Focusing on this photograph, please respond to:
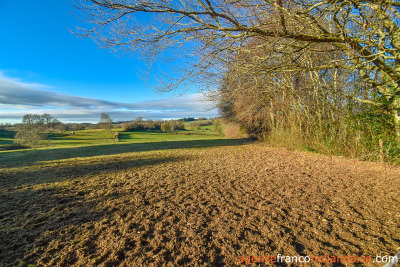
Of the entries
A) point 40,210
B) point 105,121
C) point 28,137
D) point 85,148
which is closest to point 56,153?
point 85,148

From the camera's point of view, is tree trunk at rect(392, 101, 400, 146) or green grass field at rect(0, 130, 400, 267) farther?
tree trunk at rect(392, 101, 400, 146)

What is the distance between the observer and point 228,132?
24594 millimetres

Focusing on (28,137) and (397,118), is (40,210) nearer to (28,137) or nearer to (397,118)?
(397,118)

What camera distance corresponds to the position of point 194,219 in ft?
8.71

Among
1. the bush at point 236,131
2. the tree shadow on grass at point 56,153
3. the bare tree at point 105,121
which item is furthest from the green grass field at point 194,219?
the bare tree at point 105,121

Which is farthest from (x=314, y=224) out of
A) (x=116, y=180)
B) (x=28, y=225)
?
(x=116, y=180)

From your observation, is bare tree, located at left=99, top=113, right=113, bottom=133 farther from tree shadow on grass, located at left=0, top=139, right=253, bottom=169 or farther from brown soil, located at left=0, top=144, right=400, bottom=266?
brown soil, located at left=0, top=144, right=400, bottom=266

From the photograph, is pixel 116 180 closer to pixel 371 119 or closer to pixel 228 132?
pixel 371 119

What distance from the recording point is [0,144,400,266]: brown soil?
196 cm

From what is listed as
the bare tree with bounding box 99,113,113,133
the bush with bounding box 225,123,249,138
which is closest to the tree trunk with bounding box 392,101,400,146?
the bush with bounding box 225,123,249,138

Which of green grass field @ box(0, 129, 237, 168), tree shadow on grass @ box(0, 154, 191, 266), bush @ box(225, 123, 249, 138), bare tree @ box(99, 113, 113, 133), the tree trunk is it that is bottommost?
green grass field @ box(0, 129, 237, 168)

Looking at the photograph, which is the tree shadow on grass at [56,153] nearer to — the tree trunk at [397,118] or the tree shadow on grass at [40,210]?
the tree shadow on grass at [40,210]

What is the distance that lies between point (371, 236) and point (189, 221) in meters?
2.26

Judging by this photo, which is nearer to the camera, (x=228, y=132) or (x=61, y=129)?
(x=228, y=132)
